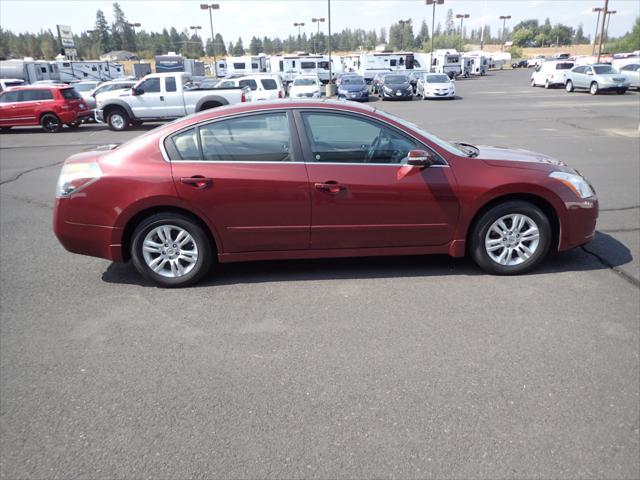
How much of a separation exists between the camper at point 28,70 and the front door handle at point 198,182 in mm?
38869

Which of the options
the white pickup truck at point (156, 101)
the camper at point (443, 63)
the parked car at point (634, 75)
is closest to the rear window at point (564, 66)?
the parked car at point (634, 75)

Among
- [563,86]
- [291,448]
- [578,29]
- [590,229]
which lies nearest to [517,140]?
[590,229]

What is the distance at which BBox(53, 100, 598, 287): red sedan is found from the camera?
4.48 meters

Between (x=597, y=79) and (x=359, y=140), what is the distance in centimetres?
3019

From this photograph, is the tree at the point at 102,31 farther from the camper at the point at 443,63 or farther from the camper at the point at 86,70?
the camper at the point at 443,63

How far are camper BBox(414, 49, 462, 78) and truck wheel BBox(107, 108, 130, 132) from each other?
40.5 m

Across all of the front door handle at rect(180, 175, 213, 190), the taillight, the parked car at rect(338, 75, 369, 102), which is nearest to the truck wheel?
the parked car at rect(338, 75, 369, 102)

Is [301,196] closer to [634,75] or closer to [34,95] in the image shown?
[34,95]

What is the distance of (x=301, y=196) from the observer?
448 cm

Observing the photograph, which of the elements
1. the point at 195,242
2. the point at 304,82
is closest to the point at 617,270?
the point at 195,242

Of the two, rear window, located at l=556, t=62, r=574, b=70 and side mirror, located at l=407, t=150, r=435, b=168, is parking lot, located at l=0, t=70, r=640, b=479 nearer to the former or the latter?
side mirror, located at l=407, t=150, r=435, b=168

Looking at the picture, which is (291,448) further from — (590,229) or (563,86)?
(563,86)

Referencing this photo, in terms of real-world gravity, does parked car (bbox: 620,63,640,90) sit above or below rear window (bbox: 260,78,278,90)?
below

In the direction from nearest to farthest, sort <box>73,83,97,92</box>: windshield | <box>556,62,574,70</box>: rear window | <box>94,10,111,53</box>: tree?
1. <box>73,83,97,92</box>: windshield
2. <box>556,62,574,70</box>: rear window
3. <box>94,10,111,53</box>: tree
